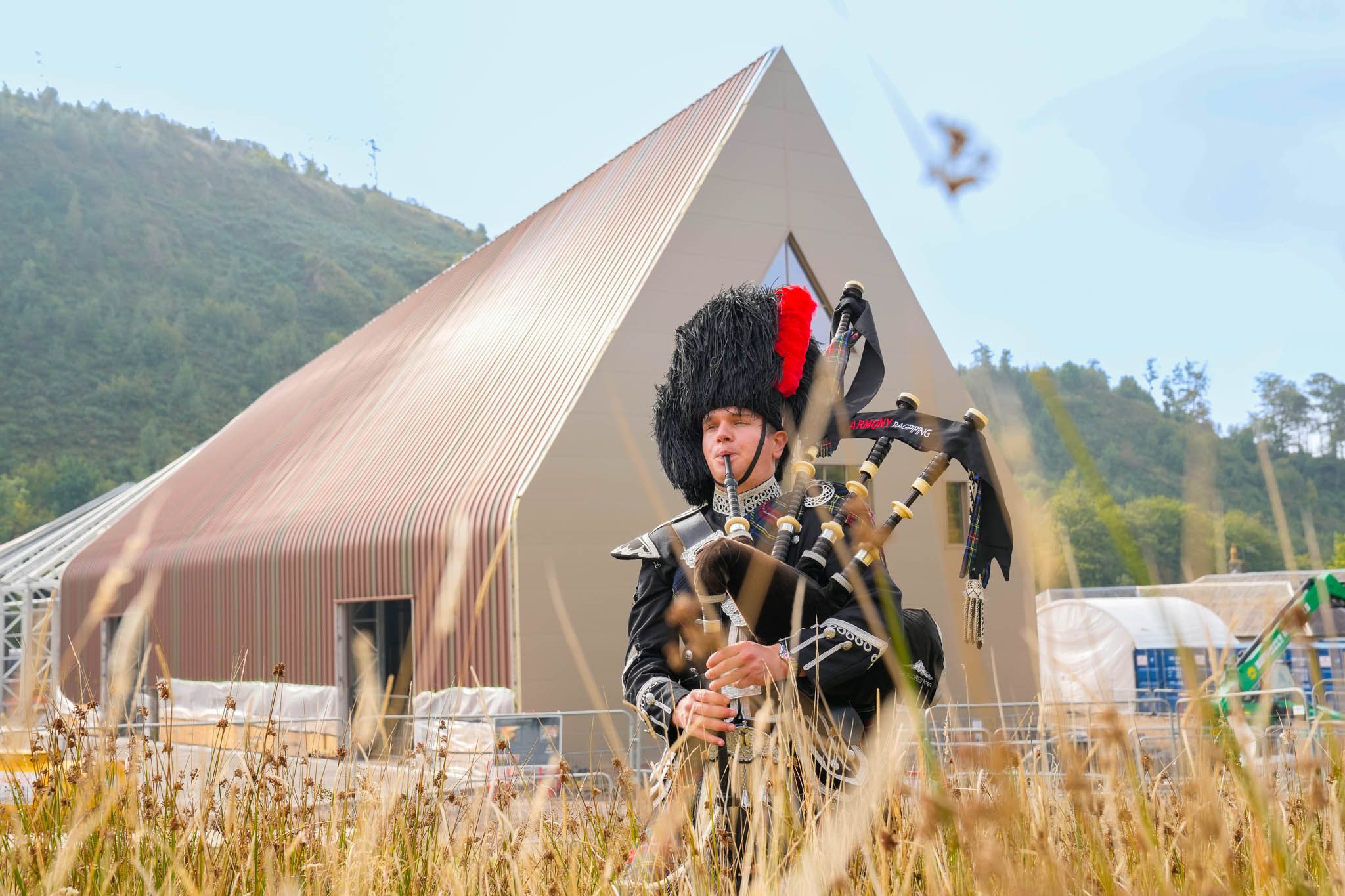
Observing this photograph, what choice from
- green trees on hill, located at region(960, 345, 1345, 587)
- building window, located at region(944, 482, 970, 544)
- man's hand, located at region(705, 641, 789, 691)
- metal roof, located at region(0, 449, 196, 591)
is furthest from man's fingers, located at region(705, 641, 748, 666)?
metal roof, located at region(0, 449, 196, 591)

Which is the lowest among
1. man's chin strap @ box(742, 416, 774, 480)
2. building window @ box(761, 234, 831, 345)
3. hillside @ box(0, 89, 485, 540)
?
man's chin strap @ box(742, 416, 774, 480)

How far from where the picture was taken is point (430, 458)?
1427 centimetres

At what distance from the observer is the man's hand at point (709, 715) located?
2.54 m

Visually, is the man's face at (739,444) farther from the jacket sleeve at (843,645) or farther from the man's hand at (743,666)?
the man's hand at (743,666)

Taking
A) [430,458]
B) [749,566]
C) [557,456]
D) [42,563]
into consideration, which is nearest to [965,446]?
Result: [749,566]

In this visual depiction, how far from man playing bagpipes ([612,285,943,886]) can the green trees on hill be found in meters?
0.42

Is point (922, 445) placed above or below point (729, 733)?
above

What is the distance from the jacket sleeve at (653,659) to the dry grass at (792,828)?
228 mm

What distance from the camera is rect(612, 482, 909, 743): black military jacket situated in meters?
2.74

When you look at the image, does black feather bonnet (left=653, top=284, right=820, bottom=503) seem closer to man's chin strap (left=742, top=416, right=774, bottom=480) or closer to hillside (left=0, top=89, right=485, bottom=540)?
man's chin strap (left=742, top=416, right=774, bottom=480)

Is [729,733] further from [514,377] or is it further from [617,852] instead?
[514,377]

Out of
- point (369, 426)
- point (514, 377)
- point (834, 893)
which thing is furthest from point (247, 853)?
point (369, 426)

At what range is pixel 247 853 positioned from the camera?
2672mm

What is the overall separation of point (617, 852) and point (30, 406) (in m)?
69.4
